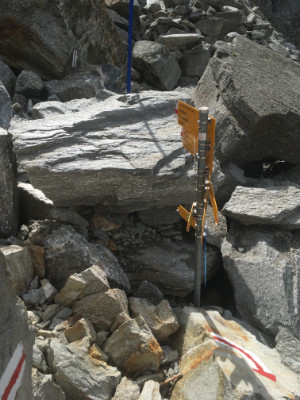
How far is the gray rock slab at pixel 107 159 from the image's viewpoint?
3615 mm

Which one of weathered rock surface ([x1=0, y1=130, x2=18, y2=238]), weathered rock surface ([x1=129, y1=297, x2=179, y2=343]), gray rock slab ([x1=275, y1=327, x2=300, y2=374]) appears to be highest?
weathered rock surface ([x1=0, y1=130, x2=18, y2=238])

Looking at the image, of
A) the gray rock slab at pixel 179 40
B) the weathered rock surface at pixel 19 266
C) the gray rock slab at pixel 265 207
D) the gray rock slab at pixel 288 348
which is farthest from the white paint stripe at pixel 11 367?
the gray rock slab at pixel 179 40

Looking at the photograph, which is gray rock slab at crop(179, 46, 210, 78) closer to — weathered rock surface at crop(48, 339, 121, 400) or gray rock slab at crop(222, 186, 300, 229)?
gray rock slab at crop(222, 186, 300, 229)

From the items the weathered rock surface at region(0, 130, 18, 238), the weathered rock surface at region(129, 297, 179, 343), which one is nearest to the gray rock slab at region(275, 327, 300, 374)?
the weathered rock surface at region(129, 297, 179, 343)

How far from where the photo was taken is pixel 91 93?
6.17 m

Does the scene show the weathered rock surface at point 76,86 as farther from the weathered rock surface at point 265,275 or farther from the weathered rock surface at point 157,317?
the weathered rock surface at point 157,317

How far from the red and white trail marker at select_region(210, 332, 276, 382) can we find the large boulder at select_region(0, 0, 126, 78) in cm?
469

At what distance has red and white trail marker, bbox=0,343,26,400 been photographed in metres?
1.68

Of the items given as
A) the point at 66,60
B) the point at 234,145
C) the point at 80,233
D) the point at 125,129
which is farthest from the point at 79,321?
the point at 66,60

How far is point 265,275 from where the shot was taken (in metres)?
3.97

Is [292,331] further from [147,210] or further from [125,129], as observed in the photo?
[125,129]

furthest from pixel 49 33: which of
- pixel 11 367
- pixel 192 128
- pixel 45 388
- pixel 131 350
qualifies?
pixel 11 367

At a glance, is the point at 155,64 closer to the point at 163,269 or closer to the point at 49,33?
the point at 49,33

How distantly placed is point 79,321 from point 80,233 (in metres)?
1.02
